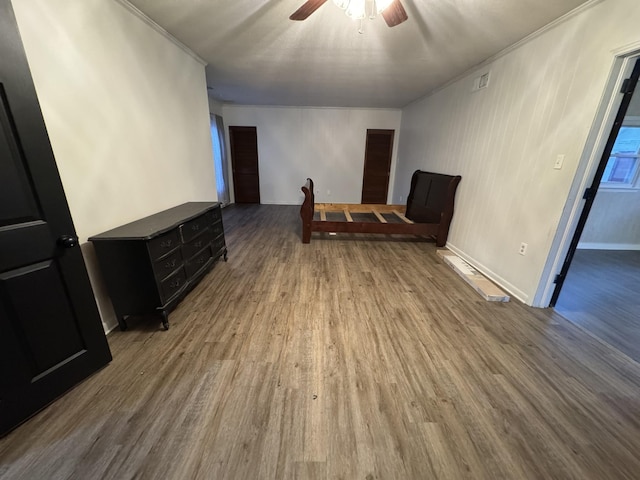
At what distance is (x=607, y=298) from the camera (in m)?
2.50

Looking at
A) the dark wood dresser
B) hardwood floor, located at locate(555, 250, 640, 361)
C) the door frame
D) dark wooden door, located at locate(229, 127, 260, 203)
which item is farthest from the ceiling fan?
dark wooden door, located at locate(229, 127, 260, 203)

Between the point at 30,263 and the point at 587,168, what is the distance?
11.9 ft

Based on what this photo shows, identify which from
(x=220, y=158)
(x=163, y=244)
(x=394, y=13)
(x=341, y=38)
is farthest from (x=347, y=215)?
(x=220, y=158)

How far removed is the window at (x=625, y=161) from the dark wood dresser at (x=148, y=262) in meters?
5.64

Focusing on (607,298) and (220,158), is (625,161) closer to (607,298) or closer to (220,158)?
(607,298)

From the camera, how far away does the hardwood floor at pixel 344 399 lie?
112 cm

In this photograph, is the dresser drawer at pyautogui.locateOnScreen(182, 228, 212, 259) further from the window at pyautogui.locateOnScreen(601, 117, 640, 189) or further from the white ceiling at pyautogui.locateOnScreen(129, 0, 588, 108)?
the window at pyautogui.locateOnScreen(601, 117, 640, 189)

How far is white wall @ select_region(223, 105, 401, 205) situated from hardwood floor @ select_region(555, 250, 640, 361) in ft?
14.7

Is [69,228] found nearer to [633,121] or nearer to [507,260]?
[507,260]

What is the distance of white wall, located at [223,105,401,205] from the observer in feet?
20.2

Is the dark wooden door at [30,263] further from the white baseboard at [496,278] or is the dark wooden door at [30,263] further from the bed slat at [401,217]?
the bed slat at [401,217]

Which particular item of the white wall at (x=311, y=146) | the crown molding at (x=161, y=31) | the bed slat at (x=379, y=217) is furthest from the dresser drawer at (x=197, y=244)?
the white wall at (x=311, y=146)

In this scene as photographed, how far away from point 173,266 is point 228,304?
0.59 meters

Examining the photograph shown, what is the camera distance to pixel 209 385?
4.91ft
